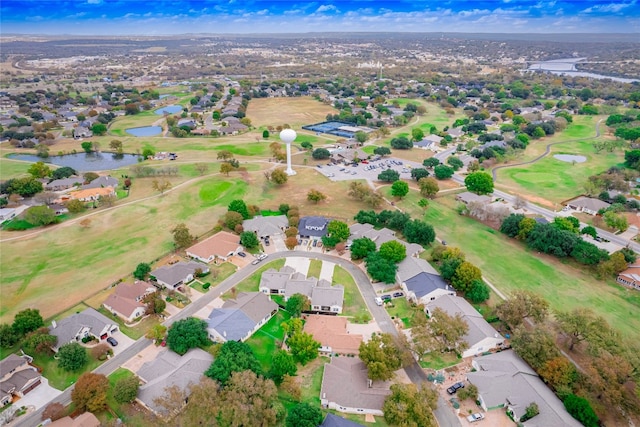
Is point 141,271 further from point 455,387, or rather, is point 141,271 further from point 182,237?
point 455,387

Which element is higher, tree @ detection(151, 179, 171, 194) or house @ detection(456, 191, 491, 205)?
tree @ detection(151, 179, 171, 194)

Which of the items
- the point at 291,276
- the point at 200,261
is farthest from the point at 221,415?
the point at 200,261

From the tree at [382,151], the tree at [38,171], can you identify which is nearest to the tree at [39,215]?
the tree at [38,171]

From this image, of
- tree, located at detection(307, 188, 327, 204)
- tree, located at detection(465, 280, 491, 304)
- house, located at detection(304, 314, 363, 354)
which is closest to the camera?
house, located at detection(304, 314, 363, 354)

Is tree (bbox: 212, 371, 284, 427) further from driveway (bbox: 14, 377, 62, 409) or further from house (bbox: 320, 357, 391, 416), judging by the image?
driveway (bbox: 14, 377, 62, 409)

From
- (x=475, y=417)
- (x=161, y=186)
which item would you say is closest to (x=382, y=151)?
(x=161, y=186)

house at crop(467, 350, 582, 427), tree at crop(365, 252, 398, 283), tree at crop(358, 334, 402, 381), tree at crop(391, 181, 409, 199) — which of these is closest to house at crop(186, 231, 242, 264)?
tree at crop(365, 252, 398, 283)

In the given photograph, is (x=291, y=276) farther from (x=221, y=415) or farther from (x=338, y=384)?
(x=221, y=415)
